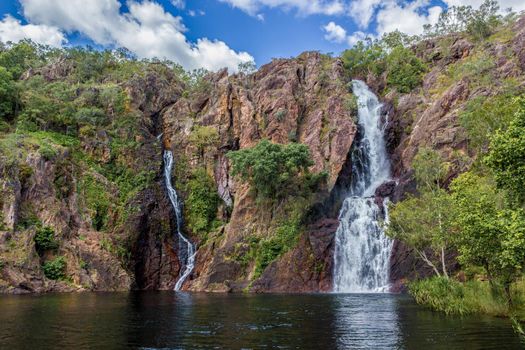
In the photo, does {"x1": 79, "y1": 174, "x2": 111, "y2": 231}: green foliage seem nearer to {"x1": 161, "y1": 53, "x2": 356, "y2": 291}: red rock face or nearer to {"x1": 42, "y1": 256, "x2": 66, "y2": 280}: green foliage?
{"x1": 42, "y1": 256, "x2": 66, "y2": 280}: green foliage

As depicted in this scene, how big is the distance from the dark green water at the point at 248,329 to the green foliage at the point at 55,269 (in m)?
23.8

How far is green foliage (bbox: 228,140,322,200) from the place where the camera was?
6284cm

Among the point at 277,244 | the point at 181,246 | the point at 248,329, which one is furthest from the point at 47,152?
the point at 248,329

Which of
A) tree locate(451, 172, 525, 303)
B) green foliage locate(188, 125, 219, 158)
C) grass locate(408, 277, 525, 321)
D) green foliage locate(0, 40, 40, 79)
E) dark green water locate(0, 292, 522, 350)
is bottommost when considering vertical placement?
dark green water locate(0, 292, 522, 350)

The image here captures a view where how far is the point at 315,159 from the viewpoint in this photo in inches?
2808

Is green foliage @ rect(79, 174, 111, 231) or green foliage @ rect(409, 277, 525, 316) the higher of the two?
green foliage @ rect(79, 174, 111, 231)

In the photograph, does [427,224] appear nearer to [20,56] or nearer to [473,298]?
[473,298]

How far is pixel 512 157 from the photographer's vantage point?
20.8 m

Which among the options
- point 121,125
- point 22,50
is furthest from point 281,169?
point 22,50

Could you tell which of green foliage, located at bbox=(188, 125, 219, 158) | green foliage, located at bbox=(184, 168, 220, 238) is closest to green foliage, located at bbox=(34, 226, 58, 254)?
green foliage, located at bbox=(184, 168, 220, 238)

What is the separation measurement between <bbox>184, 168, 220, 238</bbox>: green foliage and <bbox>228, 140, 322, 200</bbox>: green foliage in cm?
898

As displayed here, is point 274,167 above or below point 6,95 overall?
below

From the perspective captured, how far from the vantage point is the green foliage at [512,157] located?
67.0ft

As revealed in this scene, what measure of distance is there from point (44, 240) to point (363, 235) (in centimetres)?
3963
